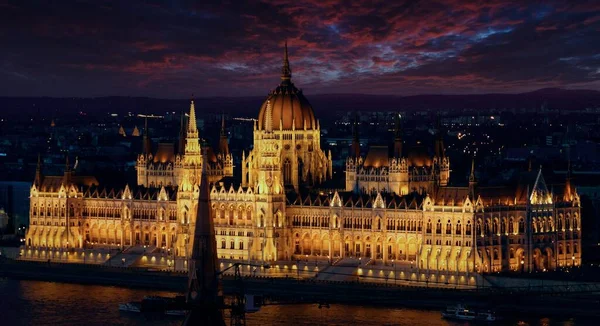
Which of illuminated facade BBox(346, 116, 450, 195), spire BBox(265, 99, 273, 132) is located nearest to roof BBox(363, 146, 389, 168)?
illuminated facade BBox(346, 116, 450, 195)

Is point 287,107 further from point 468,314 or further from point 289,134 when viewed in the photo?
point 468,314

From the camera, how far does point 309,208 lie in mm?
134500

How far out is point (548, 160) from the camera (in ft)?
608

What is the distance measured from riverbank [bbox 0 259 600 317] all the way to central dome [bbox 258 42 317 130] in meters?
15.5

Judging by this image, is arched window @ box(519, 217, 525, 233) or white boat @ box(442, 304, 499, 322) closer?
white boat @ box(442, 304, 499, 322)

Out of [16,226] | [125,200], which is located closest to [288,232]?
[125,200]

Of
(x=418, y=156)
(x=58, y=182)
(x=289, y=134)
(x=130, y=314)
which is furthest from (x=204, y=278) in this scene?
(x=58, y=182)

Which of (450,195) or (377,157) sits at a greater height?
(377,157)

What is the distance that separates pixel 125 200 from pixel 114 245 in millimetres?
3695

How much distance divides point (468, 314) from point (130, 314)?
71.4 feet

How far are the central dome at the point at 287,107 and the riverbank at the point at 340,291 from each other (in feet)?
50.8

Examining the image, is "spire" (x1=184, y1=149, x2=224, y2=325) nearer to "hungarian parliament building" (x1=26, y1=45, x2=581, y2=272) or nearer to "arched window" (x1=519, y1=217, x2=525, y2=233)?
"hungarian parliament building" (x1=26, y1=45, x2=581, y2=272)

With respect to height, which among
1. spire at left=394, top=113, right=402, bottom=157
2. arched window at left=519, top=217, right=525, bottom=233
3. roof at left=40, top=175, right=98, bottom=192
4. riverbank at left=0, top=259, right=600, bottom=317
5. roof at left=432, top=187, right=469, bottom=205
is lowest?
riverbank at left=0, top=259, right=600, bottom=317

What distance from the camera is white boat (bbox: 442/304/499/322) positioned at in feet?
371
